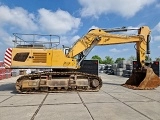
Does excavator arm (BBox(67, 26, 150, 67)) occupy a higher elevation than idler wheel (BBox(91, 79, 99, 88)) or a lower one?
higher

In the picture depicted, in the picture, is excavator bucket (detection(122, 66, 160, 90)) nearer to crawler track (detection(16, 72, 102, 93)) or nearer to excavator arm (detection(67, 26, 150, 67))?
excavator arm (detection(67, 26, 150, 67))

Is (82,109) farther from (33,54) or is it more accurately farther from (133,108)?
(33,54)

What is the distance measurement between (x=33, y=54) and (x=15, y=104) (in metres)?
4.32

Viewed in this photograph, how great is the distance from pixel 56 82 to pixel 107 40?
4685 mm

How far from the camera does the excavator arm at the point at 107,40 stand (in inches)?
514

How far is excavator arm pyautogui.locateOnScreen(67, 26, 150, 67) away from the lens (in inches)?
514

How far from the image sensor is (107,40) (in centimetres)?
1373

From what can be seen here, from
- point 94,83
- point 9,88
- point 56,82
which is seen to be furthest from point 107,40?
point 9,88

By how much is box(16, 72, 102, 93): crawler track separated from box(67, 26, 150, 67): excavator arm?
1.43 m

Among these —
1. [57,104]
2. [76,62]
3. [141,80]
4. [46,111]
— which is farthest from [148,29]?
[46,111]

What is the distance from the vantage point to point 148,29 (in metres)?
14.6

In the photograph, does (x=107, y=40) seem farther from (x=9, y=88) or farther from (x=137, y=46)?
(x=9, y=88)

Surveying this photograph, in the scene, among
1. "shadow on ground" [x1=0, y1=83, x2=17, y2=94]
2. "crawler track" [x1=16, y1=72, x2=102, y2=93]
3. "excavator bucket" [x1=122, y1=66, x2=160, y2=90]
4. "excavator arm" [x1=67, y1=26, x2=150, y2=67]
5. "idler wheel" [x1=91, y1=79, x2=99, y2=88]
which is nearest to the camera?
"crawler track" [x1=16, y1=72, x2=102, y2=93]

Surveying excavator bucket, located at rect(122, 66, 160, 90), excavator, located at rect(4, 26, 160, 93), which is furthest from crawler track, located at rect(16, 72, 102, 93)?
excavator bucket, located at rect(122, 66, 160, 90)
